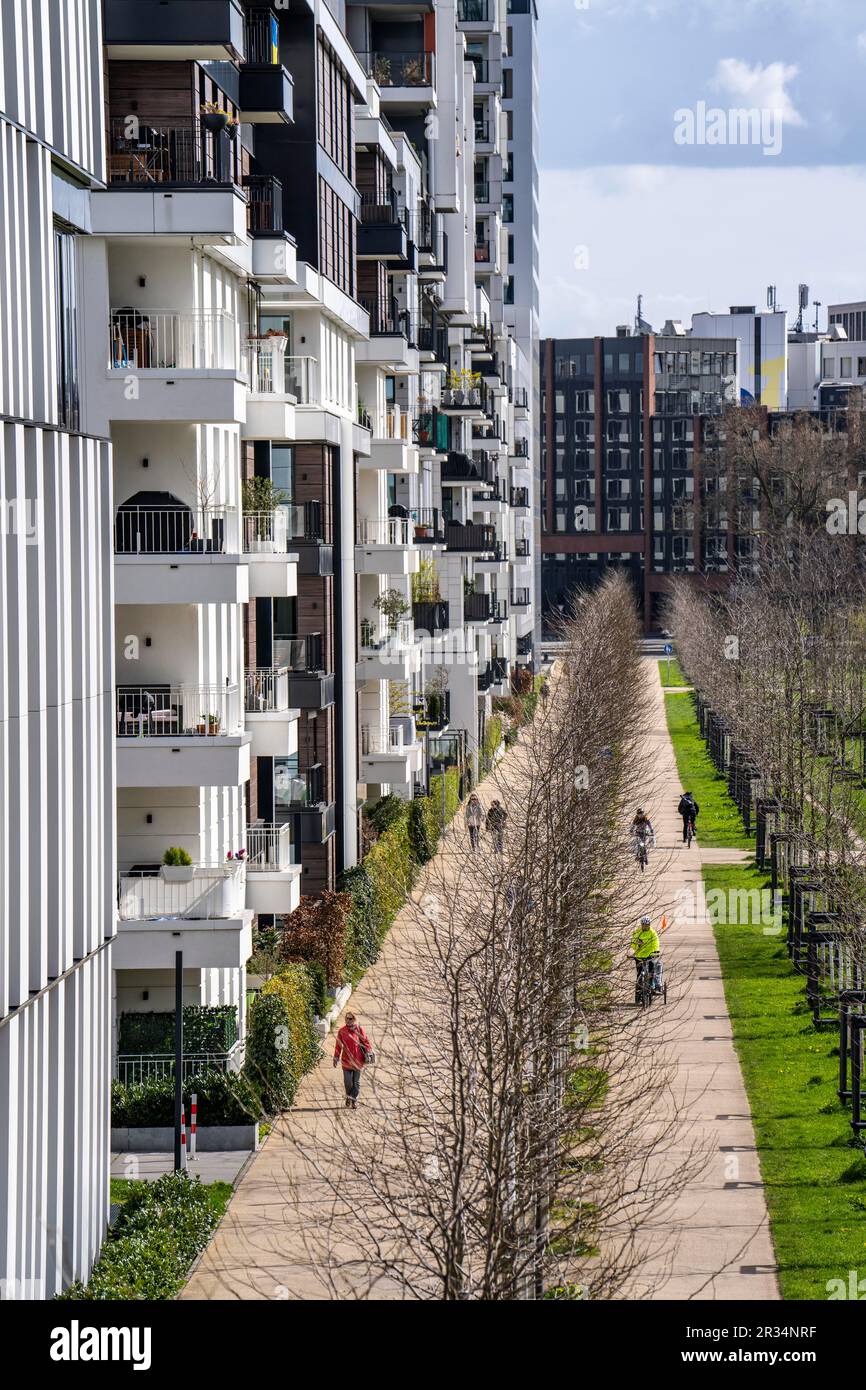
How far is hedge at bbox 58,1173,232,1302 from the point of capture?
19.7m

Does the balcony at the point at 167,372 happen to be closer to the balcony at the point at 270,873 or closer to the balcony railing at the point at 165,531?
the balcony railing at the point at 165,531

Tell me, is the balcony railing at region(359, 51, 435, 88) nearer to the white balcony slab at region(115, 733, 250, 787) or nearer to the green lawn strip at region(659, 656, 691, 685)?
the white balcony slab at region(115, 733, 250, 787)

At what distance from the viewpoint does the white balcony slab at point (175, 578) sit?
91.1 feet

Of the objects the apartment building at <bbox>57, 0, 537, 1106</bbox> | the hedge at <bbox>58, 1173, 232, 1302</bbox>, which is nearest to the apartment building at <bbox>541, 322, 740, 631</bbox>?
the apartment building at <bbox>57, 0, 537, 1106</bbox>

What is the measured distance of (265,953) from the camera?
34094 millimetres

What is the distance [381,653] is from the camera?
46594 mm

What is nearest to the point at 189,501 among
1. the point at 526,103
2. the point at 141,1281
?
the point at 141,1281

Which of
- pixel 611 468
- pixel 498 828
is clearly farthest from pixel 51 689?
pixel 611 468

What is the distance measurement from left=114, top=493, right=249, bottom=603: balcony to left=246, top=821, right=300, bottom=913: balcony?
17.1 ft

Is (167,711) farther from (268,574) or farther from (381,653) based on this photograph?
(381,653)

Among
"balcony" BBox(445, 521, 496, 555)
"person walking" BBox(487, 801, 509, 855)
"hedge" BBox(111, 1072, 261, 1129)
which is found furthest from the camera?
"balcony" BBox(445, 521, 496, 555)
